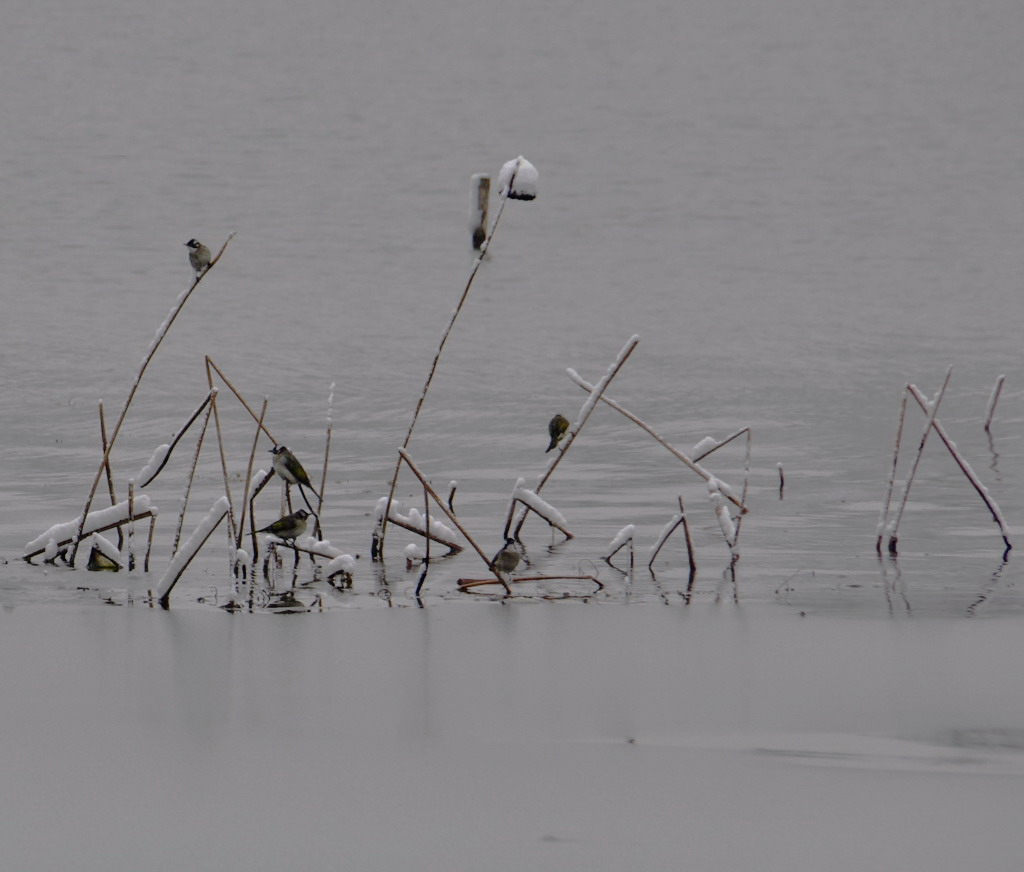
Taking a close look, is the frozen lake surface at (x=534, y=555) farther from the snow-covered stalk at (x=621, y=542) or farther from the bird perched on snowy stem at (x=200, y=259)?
the bird perched on snowy stem at (x=200, y=259)

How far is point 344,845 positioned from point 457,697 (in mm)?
1073

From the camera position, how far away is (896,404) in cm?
1153

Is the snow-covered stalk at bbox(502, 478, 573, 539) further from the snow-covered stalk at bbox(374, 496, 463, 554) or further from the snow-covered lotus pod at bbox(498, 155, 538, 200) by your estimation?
the snow-covered lotus pod at bbox(498, 155, 538, 200)

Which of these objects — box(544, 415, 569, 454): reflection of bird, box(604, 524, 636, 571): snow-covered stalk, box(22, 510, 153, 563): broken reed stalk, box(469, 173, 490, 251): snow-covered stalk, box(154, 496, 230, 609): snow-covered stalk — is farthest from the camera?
box(544, 415, 569, 454): reflection of bird

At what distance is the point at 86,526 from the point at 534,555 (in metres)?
1.60

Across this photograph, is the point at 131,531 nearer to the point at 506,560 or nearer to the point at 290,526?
the point at 290,526

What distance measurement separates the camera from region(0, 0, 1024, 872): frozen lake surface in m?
3.98

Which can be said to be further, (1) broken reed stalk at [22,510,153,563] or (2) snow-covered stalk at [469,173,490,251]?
(1) broken reed stalk at [22,510,153,563]

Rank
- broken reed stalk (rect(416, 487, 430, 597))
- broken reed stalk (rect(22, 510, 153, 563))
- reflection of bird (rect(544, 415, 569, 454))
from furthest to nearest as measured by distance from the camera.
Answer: reflection of bird (rect(544, 415, 569, 454)) → broken reed stalk (rect(22, 510, 153, 563)) → broken reed stalk (rect(416, 487, 430, 597))

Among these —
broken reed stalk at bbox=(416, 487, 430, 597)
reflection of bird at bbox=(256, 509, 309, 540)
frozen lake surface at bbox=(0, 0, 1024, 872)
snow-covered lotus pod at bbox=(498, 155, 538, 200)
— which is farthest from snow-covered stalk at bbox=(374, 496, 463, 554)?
snow-covered lotus pod at bbox=(498, 155, 538, 200)

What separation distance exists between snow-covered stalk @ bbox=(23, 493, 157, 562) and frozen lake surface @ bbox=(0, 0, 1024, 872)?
0.09 metres

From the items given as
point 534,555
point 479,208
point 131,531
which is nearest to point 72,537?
point 131,531

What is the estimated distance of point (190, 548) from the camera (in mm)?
5484

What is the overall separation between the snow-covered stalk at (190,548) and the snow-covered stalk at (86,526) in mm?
419
